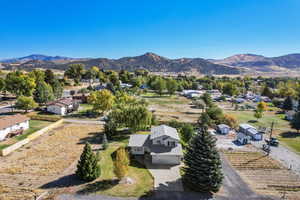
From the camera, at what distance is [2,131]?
3064 cm

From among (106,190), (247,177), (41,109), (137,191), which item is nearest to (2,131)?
(41,109)

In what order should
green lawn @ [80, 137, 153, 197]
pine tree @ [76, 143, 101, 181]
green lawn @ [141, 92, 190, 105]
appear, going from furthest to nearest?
green lawn @ [141, 92, 190, 105], pine tree @ [76, 143, 101, 181], green lawn @ [80, 137, 153, 197]

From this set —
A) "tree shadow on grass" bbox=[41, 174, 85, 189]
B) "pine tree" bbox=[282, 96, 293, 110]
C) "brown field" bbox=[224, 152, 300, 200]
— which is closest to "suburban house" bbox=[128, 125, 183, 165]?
"tree shadow on grass" bbox=[41, 174, 85, 189]

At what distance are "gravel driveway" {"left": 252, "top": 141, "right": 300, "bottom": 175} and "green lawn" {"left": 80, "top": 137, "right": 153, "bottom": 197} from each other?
22062 mm

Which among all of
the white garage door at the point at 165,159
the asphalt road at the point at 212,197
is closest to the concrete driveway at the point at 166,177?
the white garage door at the point at 165,159

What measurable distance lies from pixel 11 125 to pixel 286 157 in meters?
48.5

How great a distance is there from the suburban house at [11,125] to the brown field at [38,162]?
4.92 metres

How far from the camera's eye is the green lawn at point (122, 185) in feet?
60.6

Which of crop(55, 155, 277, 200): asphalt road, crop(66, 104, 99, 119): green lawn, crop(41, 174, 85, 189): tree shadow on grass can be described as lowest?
crop(55, 155, 277, 200): asphalt road

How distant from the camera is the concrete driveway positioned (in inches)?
780

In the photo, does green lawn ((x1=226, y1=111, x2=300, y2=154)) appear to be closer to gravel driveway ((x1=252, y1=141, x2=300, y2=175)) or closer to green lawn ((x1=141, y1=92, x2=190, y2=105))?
gravel driveway ((x1=252, y1=141, x2=300, y2=175))

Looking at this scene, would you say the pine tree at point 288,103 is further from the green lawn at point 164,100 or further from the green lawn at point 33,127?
the green lawn at point 33,127

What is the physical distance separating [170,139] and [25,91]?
162ft

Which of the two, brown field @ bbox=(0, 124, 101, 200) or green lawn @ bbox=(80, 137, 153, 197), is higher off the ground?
brown field @ bbox=(0, 124, 101, 200)
